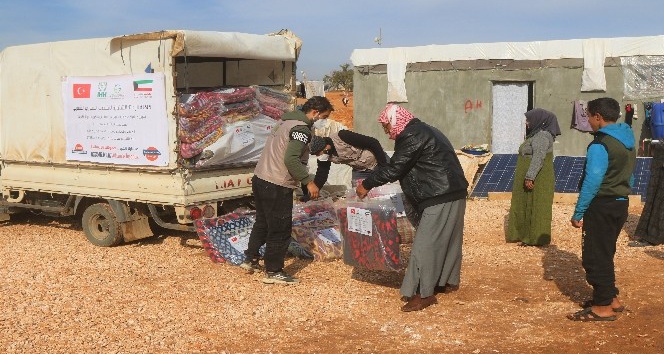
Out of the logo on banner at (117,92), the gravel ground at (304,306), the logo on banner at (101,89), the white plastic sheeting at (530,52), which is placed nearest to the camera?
the gravel ground at (304,306)

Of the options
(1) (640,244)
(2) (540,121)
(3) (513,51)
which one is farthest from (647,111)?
(2) (540,121)

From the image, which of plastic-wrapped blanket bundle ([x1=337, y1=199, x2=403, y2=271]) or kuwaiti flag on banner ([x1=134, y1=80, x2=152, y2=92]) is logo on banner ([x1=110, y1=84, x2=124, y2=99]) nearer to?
kuwaiti flag on banner ([x1=134, y1=80, x2=152, y2=92])

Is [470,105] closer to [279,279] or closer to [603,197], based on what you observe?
[279,279]

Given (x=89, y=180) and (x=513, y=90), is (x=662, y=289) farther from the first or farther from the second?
(x=513, y=90)

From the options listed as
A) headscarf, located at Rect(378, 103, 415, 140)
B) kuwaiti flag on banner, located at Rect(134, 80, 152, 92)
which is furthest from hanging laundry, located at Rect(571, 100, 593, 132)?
kuwaiti flag on banner, located at Rect(134, 80, 152, 92)

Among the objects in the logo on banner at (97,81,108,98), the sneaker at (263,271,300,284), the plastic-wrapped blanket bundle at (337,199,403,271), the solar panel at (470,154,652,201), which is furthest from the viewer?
the solar panel at (470,154,652,201)

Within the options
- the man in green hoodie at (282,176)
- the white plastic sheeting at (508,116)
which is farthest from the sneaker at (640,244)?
the white plastic sheeting at (508,116)

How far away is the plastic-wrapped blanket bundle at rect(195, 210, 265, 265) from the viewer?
7.64m

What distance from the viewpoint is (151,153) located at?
7.77 meters

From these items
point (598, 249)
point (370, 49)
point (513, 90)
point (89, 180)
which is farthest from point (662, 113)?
point (89, 180)

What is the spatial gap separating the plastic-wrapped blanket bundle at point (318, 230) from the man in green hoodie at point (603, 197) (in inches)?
123

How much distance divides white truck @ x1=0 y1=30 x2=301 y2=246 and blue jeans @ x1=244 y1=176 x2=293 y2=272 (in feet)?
4.54

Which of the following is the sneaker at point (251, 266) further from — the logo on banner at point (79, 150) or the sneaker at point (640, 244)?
the sneaker at point (640, 244)

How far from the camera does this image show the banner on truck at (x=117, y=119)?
25.1 ft
